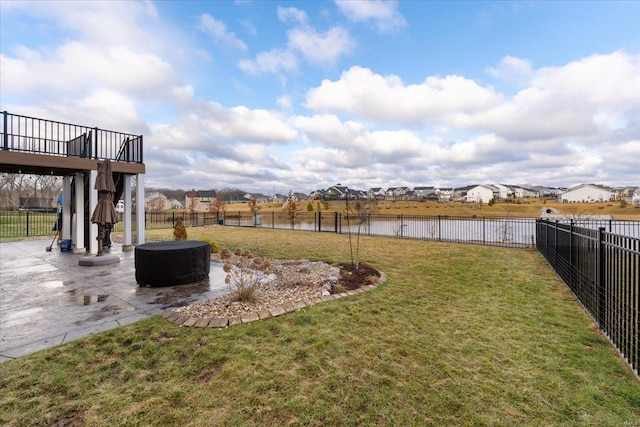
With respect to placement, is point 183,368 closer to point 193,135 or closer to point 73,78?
point 73,78

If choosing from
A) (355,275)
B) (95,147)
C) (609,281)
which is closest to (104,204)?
(95,147)

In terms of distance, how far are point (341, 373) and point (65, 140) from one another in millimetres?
11454

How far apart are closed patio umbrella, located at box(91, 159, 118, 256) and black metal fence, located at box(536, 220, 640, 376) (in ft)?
29.2

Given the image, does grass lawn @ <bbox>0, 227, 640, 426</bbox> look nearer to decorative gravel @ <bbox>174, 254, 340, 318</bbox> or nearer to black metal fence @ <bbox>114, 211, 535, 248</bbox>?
decorative gravel @ <bbox>174, 254, 340, 318</bbox>

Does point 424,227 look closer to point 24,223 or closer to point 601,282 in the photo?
point 601,282

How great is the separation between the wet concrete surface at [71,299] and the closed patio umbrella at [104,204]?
1.06 metres

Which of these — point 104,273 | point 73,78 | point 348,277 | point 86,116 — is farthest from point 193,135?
point 348,277

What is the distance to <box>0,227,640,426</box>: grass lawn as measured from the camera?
198 cm

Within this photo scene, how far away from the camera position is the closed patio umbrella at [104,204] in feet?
22.0

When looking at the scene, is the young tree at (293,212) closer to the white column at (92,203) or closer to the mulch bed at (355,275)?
the white column at (92,203)

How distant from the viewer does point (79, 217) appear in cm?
880

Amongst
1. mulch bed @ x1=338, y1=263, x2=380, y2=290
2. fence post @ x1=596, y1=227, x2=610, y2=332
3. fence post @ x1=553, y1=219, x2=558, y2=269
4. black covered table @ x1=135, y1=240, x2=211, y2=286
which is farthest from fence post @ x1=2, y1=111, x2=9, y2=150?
fence post @ x1=553, y1=219, x2=558, y2=269

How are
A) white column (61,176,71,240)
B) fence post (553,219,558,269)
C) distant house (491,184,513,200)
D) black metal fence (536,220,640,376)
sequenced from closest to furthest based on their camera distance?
black metal fence (536,220,640,376) < fence post (553,219,558,269) < white column (61,176,71,240) < distant house (491,184,513,200)

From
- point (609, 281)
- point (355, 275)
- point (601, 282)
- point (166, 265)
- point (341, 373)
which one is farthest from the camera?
point (355, 275)
